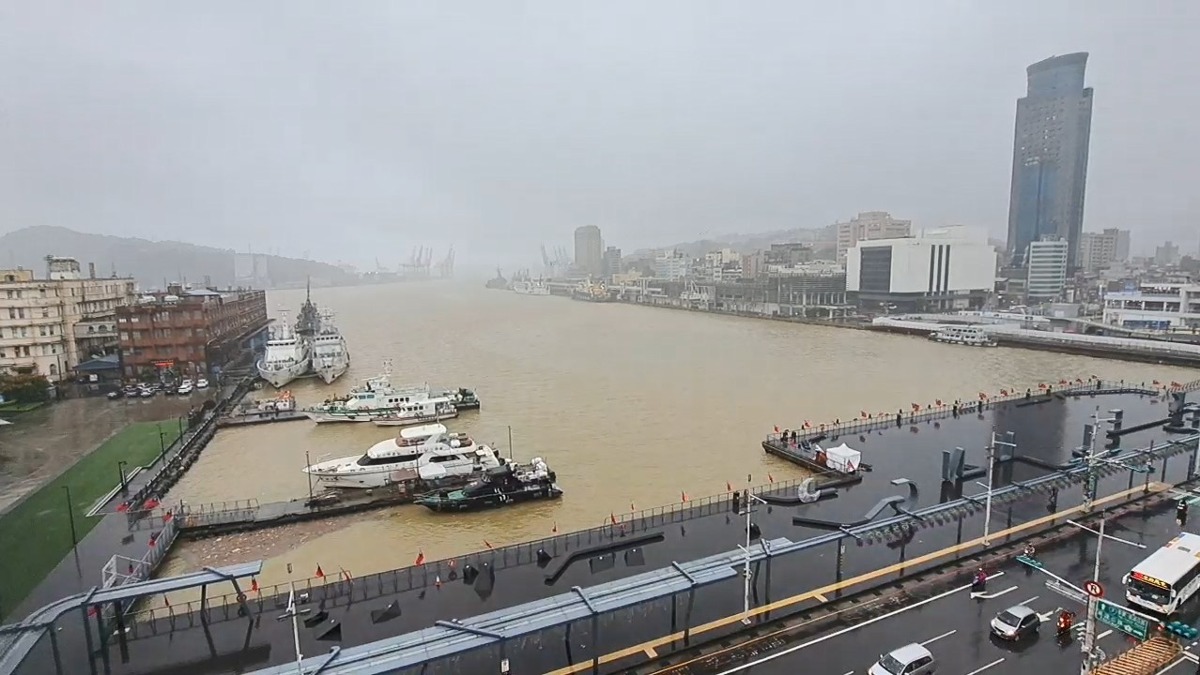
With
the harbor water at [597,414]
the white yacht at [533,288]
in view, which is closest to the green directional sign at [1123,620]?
the harbor water at [597,414]

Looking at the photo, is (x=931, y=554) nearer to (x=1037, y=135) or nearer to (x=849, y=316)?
(x=849, y=316)

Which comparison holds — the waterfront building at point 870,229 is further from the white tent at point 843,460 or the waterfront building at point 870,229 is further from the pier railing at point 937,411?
the white tent at point 843,460

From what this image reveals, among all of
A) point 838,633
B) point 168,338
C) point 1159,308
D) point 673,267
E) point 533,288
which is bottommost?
point 533,288

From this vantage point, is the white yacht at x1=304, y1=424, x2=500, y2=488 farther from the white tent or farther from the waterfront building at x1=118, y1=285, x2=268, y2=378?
the waterfront building at x1=118, y1=285, x2=268, y2=378

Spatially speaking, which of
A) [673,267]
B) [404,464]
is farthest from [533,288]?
[404,464]

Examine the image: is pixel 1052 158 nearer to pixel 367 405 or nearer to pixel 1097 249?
pixel 1097 249

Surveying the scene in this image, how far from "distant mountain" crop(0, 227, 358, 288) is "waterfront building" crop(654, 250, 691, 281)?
2399 inches

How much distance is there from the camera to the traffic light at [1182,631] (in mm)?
6602

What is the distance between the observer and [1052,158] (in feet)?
393

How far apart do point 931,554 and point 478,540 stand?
23.4 feet

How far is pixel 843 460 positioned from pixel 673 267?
101528 millimetres

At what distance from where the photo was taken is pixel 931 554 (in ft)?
28.5

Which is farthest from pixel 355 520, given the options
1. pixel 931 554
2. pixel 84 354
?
pixel 84 354

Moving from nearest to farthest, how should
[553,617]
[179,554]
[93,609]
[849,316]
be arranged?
[553,617] < [93,609] < [179,554] < [849,316]
